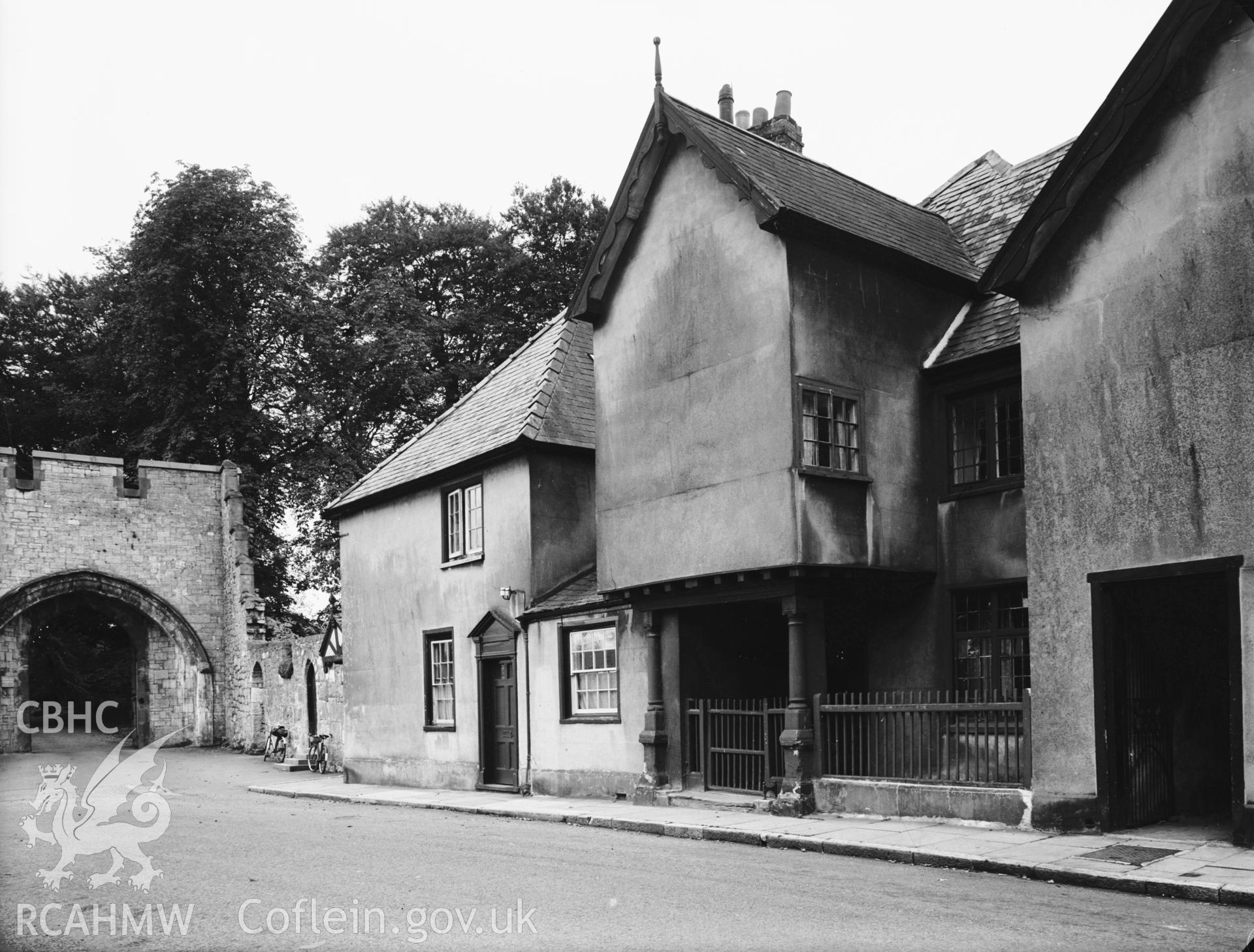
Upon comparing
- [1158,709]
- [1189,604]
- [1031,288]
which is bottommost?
[1158,709]

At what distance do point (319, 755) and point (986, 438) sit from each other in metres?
18.7

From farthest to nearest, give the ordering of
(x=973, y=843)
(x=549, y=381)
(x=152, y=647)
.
Result: (x=152, y=647) < (x=549, y=381) < (x=973, y=843)

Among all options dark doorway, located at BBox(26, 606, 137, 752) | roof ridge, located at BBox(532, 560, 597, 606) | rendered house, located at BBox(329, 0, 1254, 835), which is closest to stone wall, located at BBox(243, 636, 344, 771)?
rendered house, located at BBox(329, 0, 1254, 835)

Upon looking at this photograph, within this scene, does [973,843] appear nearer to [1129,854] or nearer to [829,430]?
[1129,854]

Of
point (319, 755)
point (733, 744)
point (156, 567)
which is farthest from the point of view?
point (156, 567)

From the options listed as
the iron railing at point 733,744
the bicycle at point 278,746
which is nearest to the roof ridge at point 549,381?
the iron railing at point 733,744

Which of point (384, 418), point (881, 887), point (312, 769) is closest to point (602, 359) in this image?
point (881, 887)

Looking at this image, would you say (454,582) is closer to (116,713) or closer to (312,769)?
(312,769)

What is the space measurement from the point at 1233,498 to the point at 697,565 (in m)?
6.78

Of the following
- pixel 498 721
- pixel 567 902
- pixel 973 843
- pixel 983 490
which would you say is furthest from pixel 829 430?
pixel 498 721

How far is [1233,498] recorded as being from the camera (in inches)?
440

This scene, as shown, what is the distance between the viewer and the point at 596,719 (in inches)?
712

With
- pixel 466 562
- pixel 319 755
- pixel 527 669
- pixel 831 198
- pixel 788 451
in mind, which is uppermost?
pixel 831 198

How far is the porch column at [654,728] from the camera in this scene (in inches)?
656
